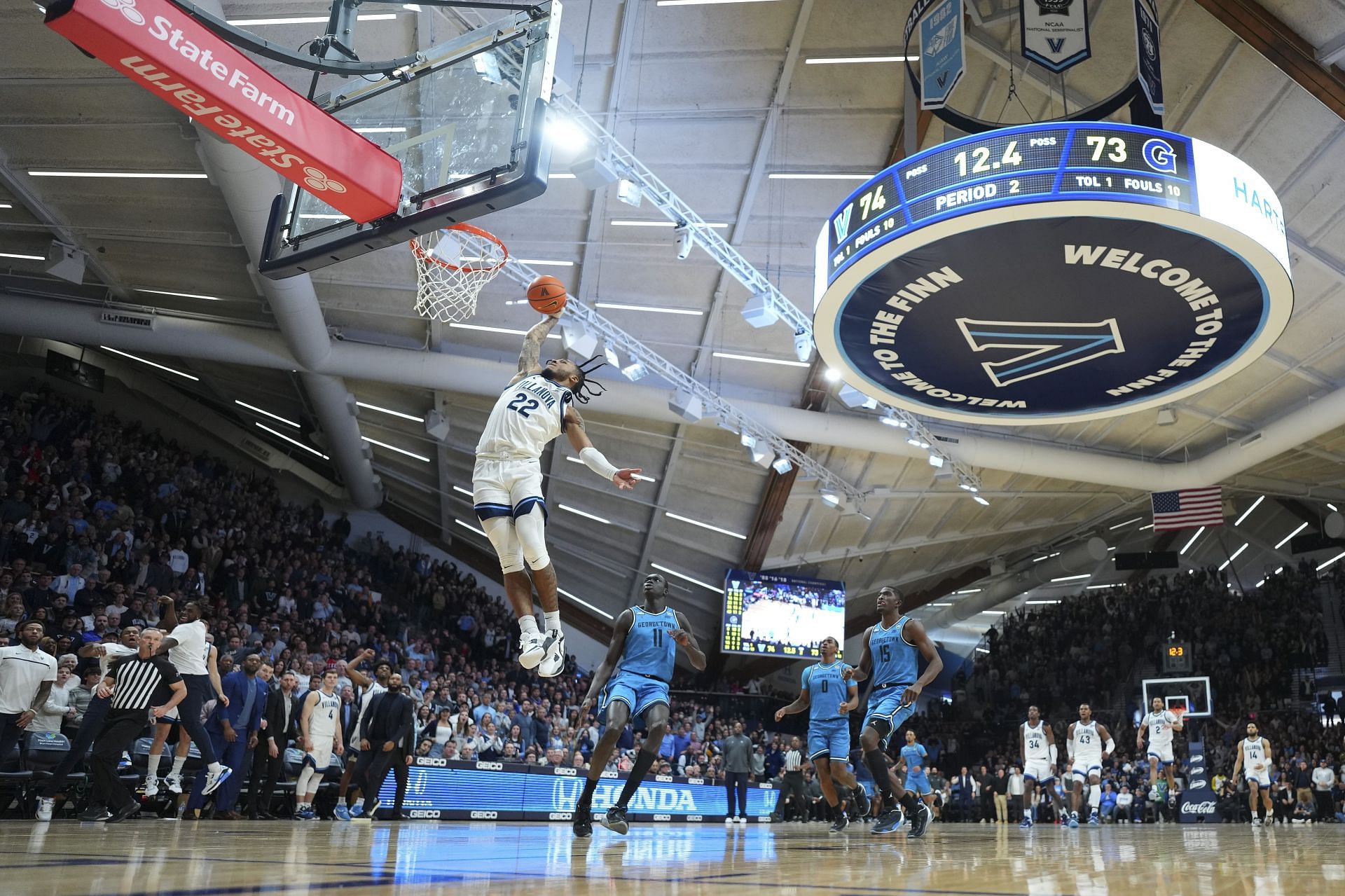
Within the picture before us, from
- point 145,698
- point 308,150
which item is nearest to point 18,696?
point 145,698

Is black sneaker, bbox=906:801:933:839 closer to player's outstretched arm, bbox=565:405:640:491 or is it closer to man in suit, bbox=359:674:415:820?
player's outstretched arm, bbox=565:405:640:491

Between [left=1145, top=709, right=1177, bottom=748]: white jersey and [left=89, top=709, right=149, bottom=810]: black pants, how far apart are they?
13441mm

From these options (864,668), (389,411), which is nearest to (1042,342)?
(864,668)

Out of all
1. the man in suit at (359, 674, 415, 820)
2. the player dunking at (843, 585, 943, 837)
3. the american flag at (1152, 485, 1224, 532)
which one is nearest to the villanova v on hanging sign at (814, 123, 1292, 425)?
the player dunking at (843, 585, 943, 837)

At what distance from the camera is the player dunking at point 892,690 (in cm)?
762

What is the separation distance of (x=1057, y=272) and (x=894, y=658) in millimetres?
3956

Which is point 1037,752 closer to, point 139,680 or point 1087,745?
point 1087,745

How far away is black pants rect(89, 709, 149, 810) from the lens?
7.14 metres

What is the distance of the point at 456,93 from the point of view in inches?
276

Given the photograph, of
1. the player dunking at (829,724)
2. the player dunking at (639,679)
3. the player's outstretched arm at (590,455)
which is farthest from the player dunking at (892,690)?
the player's outstretched arm at (590,455)

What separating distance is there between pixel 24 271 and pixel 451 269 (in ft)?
33.2

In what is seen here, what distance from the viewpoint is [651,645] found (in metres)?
6.79

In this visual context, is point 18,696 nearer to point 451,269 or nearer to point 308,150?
point 308,150

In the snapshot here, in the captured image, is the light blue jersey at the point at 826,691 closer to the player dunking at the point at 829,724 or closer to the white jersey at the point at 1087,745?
the player dunking at the point at 829,724
